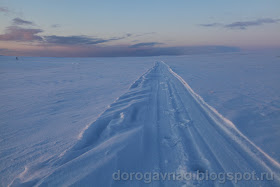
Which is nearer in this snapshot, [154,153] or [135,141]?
[154,153]

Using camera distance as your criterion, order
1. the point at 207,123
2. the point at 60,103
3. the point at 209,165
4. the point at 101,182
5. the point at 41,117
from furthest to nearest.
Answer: the point at 60,103 < the point at 41,117 < the point at 207,123 < the point at 209,165 < the point at 101,182

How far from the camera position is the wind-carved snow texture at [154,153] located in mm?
1974

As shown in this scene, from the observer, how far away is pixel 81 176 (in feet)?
6.41

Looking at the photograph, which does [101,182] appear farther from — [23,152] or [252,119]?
[252,119]

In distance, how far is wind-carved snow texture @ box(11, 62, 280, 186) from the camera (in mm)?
1974

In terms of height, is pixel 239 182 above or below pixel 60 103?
A: below

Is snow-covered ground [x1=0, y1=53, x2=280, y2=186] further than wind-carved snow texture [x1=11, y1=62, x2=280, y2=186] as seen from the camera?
Yes

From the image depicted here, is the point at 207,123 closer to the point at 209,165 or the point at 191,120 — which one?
the point at 191,120

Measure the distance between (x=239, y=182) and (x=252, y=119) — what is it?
2.16 meters

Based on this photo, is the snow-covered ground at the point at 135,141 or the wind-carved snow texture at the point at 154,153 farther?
the snow-covered ground at the point at 135,141

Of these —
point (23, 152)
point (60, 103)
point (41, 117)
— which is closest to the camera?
point (23, 152)

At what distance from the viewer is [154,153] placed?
8.03ft

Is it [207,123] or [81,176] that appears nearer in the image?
[81,176]

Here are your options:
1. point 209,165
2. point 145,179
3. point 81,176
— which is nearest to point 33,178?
point 81,176
